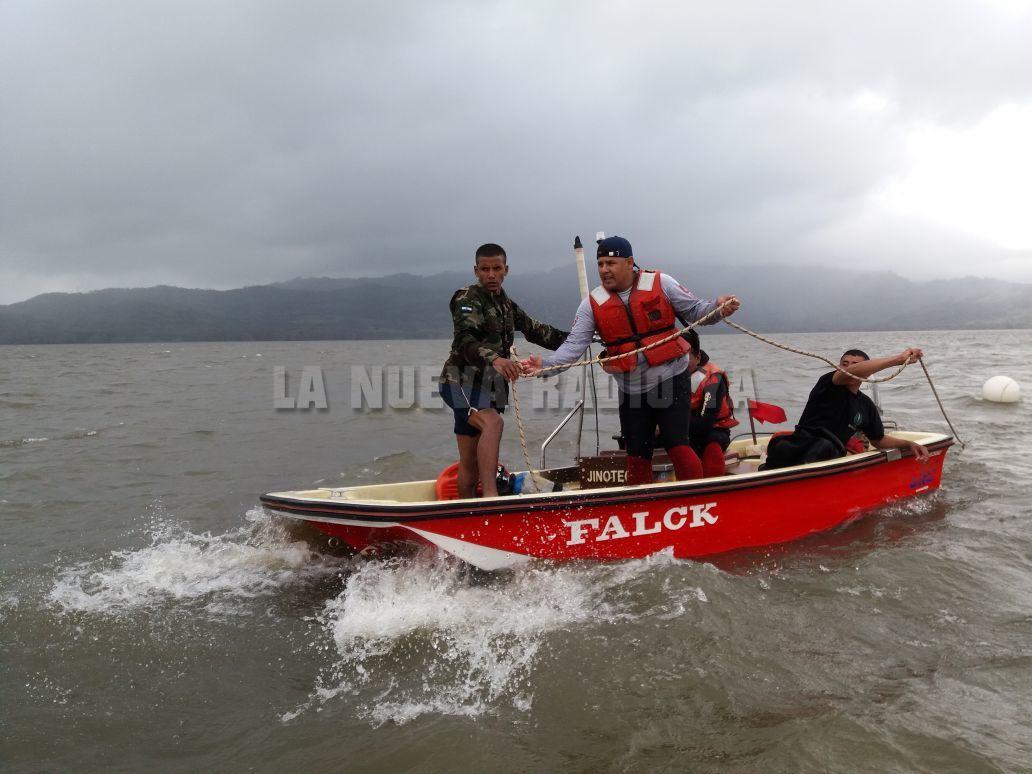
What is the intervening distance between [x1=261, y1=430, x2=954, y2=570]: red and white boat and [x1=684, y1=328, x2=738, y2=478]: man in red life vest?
925 mm

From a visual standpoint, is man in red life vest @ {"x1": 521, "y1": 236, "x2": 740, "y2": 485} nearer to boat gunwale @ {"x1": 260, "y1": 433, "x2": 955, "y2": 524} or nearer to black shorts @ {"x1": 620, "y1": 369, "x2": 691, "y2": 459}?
Answer: black shorts @ {"x1": 620, "y1": 369, "x2": 691, "y2": 459}

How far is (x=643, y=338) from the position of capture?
5.54 meters

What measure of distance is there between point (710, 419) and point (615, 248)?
2391mm

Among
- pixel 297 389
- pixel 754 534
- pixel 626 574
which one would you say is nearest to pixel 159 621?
pixel 626 574

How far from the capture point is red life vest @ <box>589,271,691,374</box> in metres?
5.47

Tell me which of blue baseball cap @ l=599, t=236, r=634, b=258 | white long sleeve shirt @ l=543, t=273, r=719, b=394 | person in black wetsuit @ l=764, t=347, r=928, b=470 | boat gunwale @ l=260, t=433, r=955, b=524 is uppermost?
blue baseball cap @ l=599, t=236, r=634, b=258

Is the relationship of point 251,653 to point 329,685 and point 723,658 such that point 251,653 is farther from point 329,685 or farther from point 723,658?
point 723,658

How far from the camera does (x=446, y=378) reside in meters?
5.48

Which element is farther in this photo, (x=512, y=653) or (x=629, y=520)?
(x=629, y=520)

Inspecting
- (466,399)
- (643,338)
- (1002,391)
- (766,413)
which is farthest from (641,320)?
(1002,391)

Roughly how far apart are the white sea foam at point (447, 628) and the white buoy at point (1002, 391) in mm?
14645

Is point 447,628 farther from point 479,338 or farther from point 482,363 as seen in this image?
point 479,338

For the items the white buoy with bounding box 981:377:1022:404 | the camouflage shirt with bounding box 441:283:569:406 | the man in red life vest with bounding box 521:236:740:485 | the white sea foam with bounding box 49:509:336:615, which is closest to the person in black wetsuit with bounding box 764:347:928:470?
the man in red life vest with bounding box 521:236:740:485

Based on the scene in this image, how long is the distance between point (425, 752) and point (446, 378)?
2.88 m
